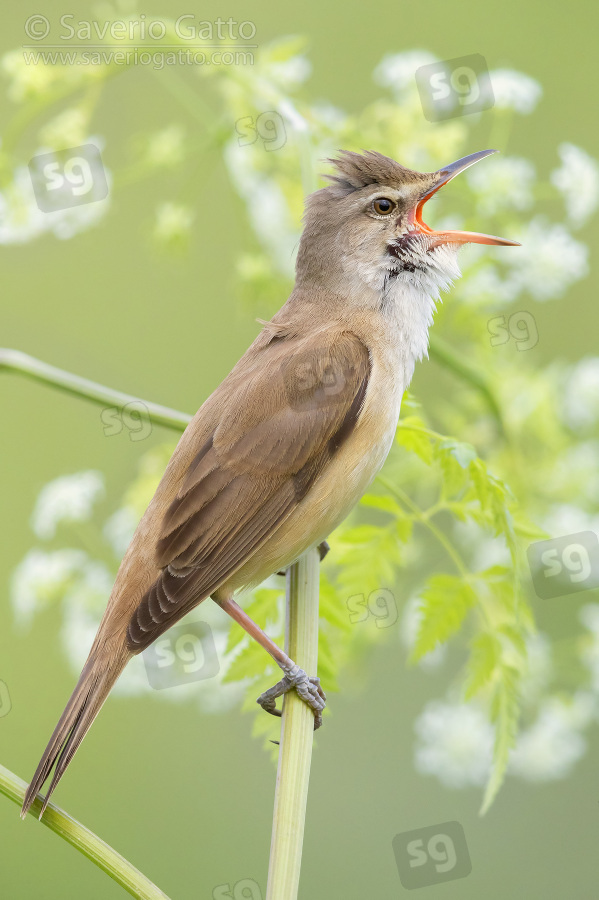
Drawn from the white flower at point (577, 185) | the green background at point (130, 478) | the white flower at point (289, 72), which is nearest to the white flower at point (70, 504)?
the green background at point (130, 478)

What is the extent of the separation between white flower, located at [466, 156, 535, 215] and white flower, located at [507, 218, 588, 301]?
102 mm

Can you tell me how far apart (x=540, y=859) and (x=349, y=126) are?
3144 millimetres

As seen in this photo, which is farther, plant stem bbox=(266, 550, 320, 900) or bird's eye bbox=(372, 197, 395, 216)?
bird's eye bbox=(372, 197, 395, 216)

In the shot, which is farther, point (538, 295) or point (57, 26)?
point (57, 26)

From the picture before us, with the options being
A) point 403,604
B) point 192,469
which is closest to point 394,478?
point 403,604

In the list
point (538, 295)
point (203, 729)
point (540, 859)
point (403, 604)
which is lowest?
point (540, 859)

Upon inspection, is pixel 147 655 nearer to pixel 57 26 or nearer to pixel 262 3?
pixel 57 26

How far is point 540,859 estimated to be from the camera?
412cm

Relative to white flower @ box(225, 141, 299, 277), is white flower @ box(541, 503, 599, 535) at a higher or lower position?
lower

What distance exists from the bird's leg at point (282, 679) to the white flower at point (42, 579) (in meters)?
0.46

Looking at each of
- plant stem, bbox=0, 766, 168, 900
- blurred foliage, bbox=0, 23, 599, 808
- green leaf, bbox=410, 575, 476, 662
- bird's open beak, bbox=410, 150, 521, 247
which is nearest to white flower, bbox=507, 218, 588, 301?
blurred foliage, bbox=0, 23, 599, 808

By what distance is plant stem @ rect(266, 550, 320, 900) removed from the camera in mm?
1768

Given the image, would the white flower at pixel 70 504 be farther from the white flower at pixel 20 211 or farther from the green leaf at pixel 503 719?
the green leaf at pixel 503 719

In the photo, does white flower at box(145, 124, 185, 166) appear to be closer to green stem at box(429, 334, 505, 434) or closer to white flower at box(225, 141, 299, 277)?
white flower at box(225, 141, 299, 277)
